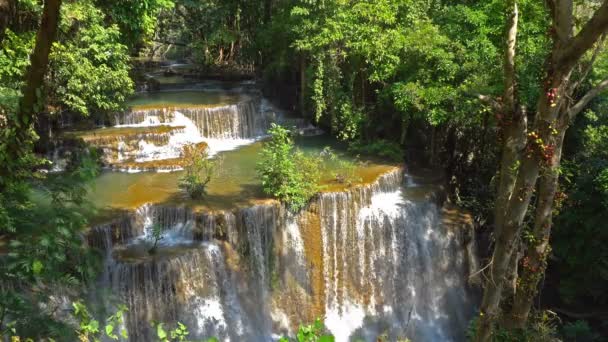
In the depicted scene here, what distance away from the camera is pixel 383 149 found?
11867mm

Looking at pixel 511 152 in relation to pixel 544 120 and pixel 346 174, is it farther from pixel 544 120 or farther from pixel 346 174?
pixel 346 174

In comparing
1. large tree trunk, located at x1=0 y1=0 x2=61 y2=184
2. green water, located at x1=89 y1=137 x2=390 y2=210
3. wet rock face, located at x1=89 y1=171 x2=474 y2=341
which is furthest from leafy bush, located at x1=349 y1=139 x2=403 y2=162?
large tree trunk, located at x1=0 y1=0 x2=61 y2=184

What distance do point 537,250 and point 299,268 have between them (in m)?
5.16

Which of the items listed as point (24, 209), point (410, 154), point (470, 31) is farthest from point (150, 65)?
point (24, 209)

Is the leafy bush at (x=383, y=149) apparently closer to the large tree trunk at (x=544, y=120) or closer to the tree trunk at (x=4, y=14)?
the large tree trunk at (x=544, y=120)

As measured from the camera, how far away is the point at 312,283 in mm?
9570

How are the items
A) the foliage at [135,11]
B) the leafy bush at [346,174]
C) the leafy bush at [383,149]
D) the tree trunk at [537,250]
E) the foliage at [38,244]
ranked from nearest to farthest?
1. the foliage at [38,244]
2. the tree trunk at [537,250]
3. the leafy bush at [346,174]
4. the foliage at [135,11]
5. the leafy bush at [383,149]

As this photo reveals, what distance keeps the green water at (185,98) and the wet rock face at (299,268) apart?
6568 millimetres

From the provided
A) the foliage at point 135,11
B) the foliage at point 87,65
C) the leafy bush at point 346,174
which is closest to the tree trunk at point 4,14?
the leafy bush at point 346,174

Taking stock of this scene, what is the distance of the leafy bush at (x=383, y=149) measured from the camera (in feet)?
38.6

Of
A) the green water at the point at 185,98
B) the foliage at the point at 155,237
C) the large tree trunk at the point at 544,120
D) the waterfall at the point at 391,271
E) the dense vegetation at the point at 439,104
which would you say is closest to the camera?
the large tree trunk at the point at 544,120

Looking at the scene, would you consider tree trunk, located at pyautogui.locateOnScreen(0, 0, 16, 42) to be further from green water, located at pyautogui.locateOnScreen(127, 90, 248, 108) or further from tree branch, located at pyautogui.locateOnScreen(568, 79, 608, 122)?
green water, located at pyautogui.locateOnScreen(127, 90, 248, 108)

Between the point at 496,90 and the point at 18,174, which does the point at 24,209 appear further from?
the point at 496,90

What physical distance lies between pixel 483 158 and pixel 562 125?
26.6ft
